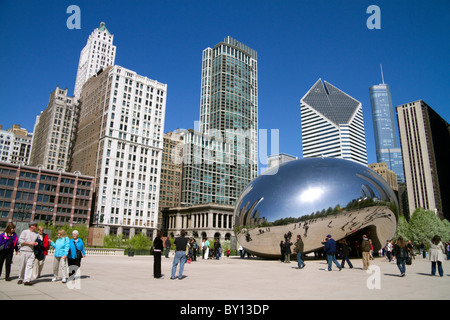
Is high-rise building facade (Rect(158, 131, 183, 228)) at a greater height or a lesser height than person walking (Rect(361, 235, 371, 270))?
greater

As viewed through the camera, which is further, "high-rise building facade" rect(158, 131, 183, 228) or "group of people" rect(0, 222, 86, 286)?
"high-rise building facade" rect(158, 131, 183, 228)

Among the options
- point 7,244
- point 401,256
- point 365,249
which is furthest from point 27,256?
point 365,249

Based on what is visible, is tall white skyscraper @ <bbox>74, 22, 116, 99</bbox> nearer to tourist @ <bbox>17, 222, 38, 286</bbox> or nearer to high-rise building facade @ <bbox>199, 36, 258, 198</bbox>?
high-rise building facade @ <bbox>199, 36, 258, 198</bbox>

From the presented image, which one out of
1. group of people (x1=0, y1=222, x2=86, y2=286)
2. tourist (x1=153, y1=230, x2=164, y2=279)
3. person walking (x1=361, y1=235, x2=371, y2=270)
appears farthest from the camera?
person walking (x1=361, y1=235, x2=371, y2=270)

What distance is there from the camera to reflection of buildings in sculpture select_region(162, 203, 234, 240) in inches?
4390

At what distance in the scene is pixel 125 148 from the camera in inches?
4082

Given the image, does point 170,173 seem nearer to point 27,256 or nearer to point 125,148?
point 125,148

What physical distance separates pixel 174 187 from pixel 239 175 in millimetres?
34463

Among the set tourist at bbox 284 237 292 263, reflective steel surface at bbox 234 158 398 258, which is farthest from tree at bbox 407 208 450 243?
tourist at bbox 284 237 292 263

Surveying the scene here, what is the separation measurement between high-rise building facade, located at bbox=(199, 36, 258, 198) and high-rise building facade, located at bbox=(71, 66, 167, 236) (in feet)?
173

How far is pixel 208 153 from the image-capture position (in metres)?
148
